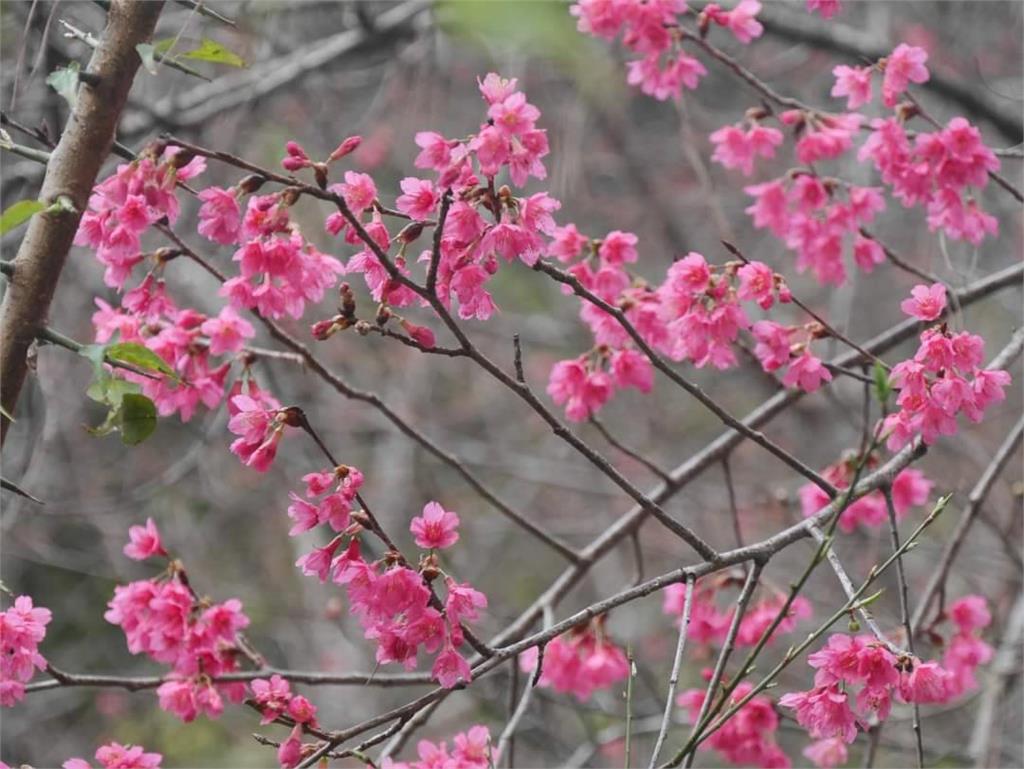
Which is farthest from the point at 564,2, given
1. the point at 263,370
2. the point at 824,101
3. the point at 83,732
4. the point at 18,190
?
the point at 83,732

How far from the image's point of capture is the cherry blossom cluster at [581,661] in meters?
2.59

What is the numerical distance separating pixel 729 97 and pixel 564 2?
332 cm

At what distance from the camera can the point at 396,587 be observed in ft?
5.60

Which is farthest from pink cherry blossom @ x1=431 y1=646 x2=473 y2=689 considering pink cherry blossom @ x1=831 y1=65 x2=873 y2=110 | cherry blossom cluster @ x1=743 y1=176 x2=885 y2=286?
pink cherry blossom @ x1=831 y1=65 x2=873 y2=110

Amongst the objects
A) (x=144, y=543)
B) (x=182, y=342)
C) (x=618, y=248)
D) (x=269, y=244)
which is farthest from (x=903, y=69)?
(x=144, y=543)

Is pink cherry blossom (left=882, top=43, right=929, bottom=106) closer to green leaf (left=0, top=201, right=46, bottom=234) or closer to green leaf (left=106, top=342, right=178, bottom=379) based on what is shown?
green leaf (left=106, top=342, right=178, bottom=379)

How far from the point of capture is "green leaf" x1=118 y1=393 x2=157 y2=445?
182 centimetres

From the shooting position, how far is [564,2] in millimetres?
3568

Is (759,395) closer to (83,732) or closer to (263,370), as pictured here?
(263,370)

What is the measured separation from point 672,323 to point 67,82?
1.14 meters

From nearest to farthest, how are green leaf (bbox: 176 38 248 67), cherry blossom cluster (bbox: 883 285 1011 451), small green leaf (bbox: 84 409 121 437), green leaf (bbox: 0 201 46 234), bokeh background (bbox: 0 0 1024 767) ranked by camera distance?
green leaf (bbox: 0 201 46 234) < small green leaf (bbox: 84 409 121 437) < green leaf (bbox: 176 38 248 67) < cherry blossom cluster (bbox: 883 285 1011 451) < bokeh background (bbox: 0 0 1024 767)

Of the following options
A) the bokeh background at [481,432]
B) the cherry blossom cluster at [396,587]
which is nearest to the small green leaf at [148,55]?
the cherry blossom cluster at [396,587]

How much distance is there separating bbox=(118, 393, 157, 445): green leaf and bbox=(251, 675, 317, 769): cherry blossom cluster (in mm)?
432

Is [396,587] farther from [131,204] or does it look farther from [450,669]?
[131,204]
